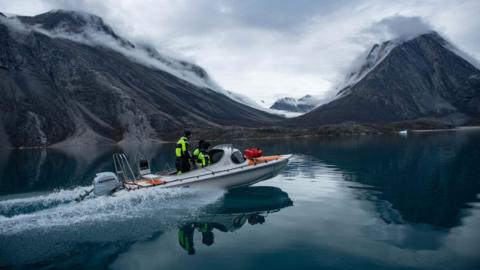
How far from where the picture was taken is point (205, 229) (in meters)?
15.9

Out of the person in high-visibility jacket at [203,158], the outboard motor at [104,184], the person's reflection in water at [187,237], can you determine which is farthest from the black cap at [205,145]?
the person's reflection in water at [187,237]

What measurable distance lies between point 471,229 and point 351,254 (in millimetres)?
5642

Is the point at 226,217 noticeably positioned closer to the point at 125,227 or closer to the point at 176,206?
the point at 176,206

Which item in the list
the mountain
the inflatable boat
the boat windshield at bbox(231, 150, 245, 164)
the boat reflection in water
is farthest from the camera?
the mountain

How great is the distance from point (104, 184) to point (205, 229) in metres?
7.66

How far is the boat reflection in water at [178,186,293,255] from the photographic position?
49.9ft

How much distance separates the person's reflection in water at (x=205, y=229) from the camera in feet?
46.5

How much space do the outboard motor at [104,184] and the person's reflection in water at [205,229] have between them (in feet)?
21.4

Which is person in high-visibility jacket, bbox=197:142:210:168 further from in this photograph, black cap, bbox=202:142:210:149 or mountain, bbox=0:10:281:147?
mountain, bbox=0:10:281:147

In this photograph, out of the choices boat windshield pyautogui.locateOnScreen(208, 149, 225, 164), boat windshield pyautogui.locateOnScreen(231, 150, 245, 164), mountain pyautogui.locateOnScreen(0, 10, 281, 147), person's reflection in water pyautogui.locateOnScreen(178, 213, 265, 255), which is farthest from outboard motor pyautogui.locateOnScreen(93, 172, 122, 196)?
mountain pyautogui.locateOnScreen(0, 10, 281, 147)

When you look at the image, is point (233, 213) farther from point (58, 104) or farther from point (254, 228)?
point (58, 104)

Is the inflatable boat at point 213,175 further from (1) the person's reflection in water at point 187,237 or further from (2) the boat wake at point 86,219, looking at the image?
(1) the person's reflection in water at point 187,237

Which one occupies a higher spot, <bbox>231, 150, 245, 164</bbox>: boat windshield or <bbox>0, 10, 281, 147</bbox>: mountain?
<bbox>0, 10, 281, 147</bbox>: mountain

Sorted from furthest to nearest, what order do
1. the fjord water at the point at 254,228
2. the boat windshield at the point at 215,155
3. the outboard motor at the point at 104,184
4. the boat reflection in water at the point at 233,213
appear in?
1. the boat windshield at the point at 215,155
2. the outboard motor at the point at 104,184
3. the boat reflection in water at the point at 233,213
4. the fjord water at the point at 254,228
